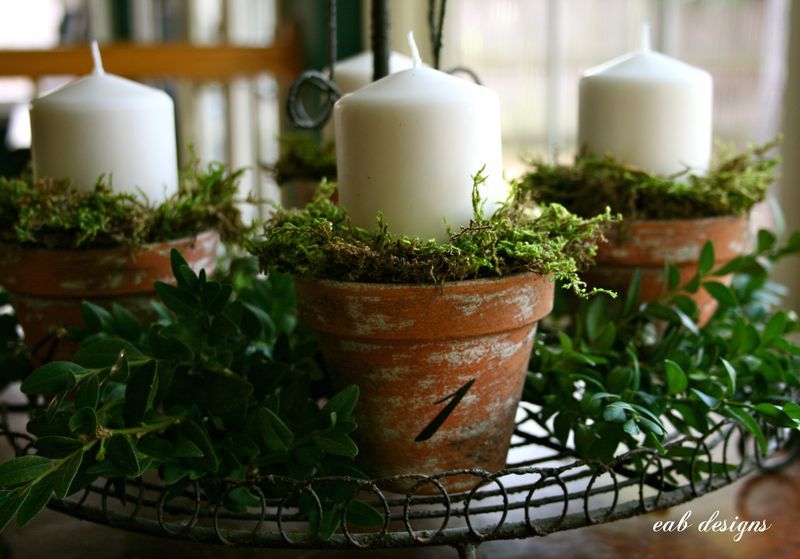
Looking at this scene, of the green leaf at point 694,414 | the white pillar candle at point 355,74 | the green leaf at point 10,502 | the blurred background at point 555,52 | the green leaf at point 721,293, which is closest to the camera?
the green leaf at point 10,502

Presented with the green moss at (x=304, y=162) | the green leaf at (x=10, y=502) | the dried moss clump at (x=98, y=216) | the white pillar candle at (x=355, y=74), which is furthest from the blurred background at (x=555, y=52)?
the green leaf at (x=10, y=502)

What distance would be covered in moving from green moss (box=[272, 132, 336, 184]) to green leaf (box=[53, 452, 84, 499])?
49cm

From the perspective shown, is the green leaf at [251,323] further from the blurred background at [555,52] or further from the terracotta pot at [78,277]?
the blurred background at [555,52]

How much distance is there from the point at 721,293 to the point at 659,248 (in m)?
0.06

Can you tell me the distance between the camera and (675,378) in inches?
22.2

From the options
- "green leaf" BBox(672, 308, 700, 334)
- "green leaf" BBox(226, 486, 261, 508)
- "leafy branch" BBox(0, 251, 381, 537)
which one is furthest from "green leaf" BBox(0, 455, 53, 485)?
"green leaf" BBox(672, 308, 700, 334)

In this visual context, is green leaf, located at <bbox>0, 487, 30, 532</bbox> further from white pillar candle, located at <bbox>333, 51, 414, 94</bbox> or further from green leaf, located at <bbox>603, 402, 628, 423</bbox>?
white pillar candle, located at <bbox>333, 51, 414, 94</bbox>

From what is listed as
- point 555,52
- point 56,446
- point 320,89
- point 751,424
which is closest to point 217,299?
point 56,446

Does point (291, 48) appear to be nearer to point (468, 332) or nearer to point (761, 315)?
point (761, 315)

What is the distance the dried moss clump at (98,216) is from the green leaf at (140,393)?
0.14 metres

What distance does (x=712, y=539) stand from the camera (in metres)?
0.65

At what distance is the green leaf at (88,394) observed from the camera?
0.49m

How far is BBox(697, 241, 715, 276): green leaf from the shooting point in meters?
0.67

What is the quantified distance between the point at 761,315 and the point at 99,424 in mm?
549
